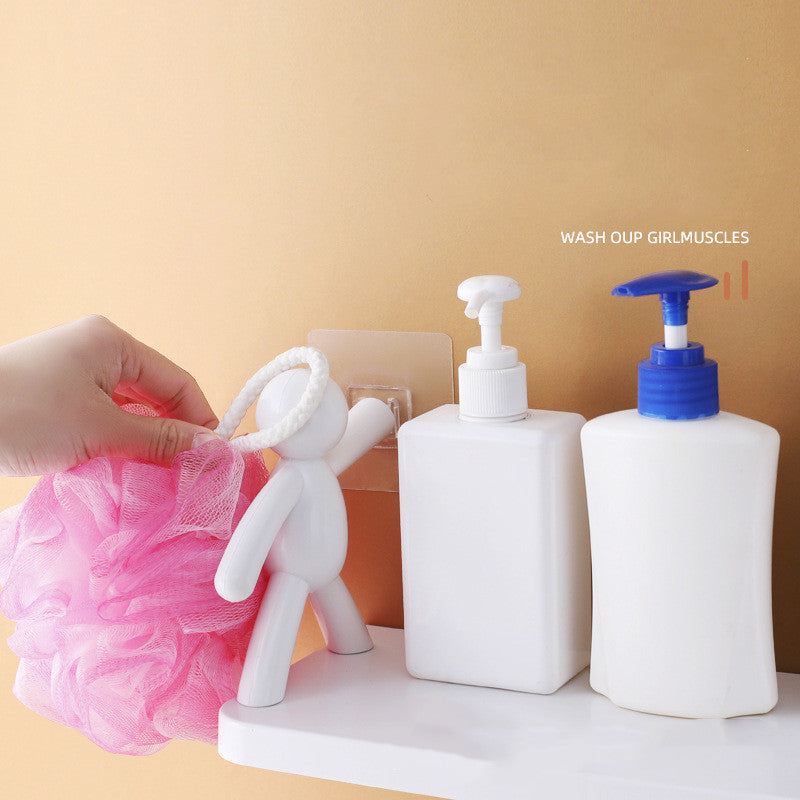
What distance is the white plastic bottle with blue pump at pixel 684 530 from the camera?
471mm

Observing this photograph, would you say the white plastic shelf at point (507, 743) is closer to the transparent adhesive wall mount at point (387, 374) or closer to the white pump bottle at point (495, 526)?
the white pump bottle at point (495, 526)

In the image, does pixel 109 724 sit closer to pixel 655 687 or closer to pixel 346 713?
pixel 346 713

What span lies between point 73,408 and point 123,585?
94 mm

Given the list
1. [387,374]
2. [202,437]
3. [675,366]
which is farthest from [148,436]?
[675,366]

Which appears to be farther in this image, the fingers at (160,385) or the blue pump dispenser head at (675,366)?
the fingers at (160,385)

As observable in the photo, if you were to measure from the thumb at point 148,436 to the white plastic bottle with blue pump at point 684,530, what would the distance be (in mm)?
209

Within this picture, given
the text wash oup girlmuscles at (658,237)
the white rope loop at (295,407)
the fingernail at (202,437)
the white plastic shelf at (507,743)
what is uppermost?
the text wash oup girlmuscles at (658,237)

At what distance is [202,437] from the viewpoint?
55 centimetres

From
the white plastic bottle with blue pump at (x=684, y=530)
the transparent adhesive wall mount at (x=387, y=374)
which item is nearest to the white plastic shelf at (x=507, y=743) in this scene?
the white plastic bottle with blue pump at (x=684, y=530)

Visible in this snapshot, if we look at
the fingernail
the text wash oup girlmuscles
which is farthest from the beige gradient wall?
the fingernail

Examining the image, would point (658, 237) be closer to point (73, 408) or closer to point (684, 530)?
point (684, 530)

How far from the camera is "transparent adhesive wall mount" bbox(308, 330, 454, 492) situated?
603 millimetres

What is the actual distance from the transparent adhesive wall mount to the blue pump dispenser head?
0.47 ft

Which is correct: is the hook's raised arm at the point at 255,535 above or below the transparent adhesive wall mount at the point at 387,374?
below
